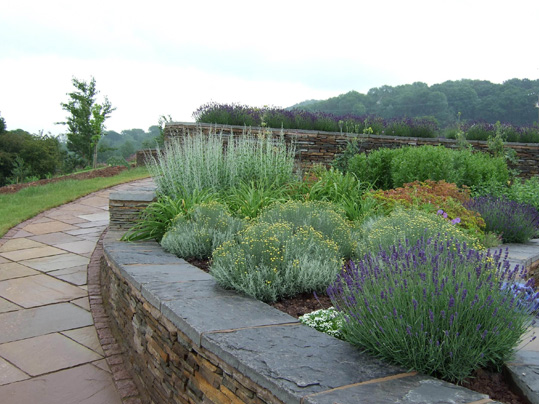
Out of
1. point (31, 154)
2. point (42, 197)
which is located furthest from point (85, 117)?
point (42, 197)

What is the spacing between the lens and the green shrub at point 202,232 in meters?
3.82

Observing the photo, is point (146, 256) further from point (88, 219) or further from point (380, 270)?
point (88, 219)

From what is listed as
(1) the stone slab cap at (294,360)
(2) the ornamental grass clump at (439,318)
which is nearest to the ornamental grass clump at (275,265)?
(1) the stone slab cap at (294,360)

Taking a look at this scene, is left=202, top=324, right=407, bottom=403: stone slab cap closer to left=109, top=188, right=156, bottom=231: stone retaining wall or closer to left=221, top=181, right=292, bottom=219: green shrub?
left=221, top=181, right=292, bottom=219: green shrub

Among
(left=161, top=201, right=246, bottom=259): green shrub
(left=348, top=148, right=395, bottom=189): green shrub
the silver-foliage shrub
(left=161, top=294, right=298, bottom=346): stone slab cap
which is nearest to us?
(left=161, top=294, right=298, bottom=346): stone slab cap

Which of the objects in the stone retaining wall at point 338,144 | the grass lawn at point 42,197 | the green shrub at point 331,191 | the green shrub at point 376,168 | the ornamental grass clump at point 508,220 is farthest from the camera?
the stone retaining wall at point 338,144

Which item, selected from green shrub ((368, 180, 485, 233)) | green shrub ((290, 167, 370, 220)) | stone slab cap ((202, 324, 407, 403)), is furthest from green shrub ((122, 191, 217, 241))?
stone slab cap ((202, 324, 407, 403))

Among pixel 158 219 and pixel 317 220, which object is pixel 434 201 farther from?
pixel 158 219

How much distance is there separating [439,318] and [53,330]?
3.08 m

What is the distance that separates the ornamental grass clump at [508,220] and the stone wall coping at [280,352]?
333cm

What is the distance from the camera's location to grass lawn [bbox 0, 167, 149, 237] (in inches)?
301

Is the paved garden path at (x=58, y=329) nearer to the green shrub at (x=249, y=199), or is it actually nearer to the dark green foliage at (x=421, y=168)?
the green shrub at (x=249, y=199)

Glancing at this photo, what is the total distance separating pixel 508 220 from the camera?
4.89 metres

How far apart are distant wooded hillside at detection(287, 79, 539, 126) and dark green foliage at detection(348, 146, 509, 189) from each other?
928 cm
